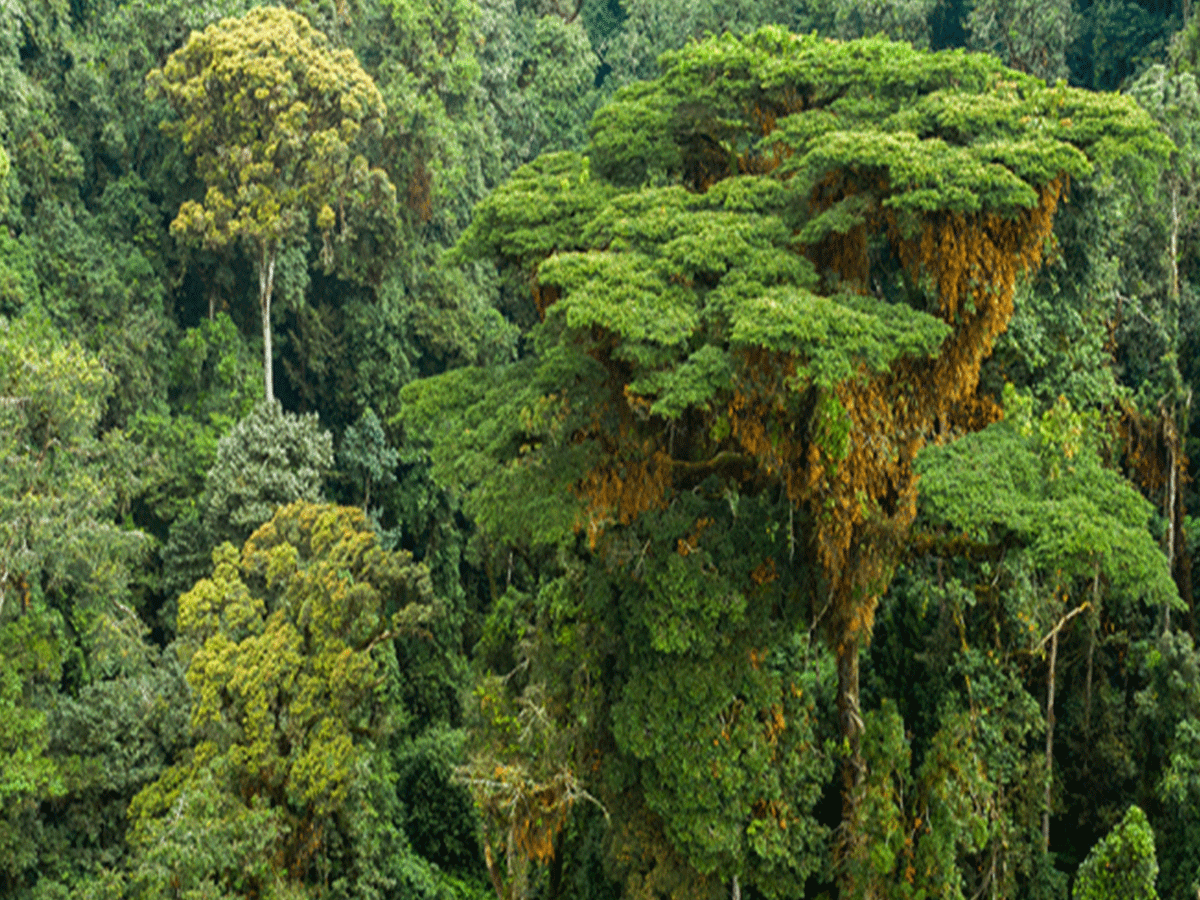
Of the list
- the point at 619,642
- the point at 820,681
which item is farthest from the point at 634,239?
the point at 820,681

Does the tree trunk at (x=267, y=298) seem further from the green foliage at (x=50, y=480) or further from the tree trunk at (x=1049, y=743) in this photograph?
the tree trunk at (x=1049, y=743)

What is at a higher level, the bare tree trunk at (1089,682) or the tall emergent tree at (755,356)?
the tall emergent tree at (755,356)

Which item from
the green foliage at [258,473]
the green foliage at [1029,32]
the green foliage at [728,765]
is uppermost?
the green foliage at [1029,32]

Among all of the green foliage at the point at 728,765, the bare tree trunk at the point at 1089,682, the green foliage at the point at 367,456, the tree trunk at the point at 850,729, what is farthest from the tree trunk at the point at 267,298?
the bare tree trunk at the point at 1089,682

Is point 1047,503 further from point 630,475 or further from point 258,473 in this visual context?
point 258,473

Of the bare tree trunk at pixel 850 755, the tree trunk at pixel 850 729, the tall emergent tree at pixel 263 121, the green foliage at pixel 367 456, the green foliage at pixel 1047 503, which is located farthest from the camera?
the green foliage at pixel 367 456

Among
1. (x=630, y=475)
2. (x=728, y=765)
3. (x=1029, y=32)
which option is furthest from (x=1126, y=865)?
(x=1029, y=32)

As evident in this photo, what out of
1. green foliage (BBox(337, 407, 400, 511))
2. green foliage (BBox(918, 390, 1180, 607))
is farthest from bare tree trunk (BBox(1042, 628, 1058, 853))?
green foliage (BBox(337, 407, 400, 511))

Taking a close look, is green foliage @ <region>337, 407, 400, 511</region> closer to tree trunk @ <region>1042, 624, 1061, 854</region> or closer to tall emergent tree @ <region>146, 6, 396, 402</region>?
tall emergent tree @ <region>146, 6, 396, 402</region>
